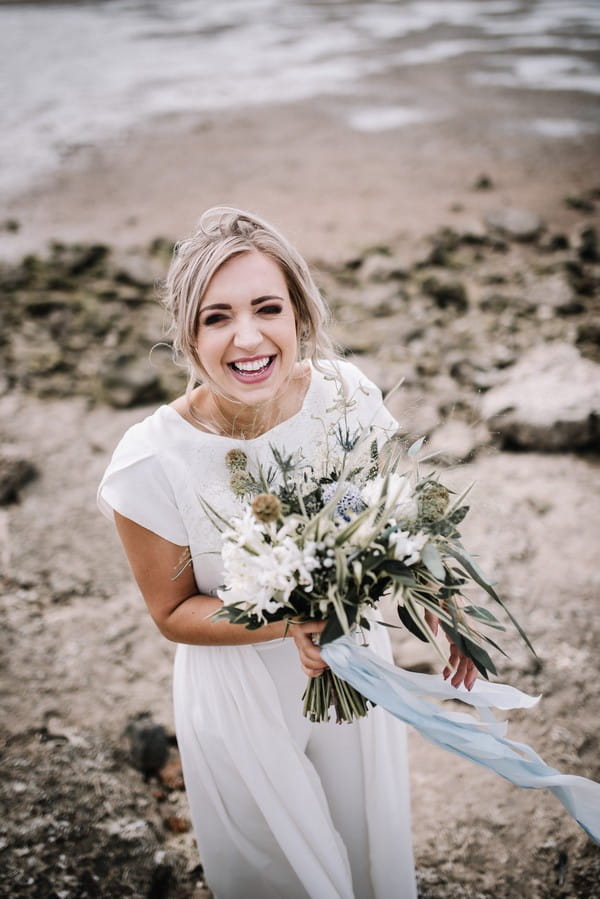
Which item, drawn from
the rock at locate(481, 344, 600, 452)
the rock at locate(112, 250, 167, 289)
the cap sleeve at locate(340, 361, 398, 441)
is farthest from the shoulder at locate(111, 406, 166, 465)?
the rock at locate(112, 250, 167, 289)

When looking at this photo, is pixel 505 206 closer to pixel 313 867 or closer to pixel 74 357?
pixel 74 357

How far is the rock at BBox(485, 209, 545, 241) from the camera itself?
9.16 metres

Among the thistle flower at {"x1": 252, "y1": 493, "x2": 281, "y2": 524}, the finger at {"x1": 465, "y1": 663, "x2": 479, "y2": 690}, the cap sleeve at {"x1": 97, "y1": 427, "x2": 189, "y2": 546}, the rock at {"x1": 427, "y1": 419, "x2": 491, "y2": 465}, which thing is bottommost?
the rock at {"x1": 427, "y1": 419, "x2": 491, "y2": 465}

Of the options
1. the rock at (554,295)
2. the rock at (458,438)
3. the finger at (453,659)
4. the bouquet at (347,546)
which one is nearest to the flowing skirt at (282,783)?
the finger at (453,659)

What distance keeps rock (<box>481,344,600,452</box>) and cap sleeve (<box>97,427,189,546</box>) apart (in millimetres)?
3402

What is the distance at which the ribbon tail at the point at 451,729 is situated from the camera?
1.82 m

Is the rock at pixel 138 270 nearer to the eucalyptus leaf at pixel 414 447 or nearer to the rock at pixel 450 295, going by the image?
the rock at pixel 450 295

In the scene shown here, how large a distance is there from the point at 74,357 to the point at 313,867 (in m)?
6.08

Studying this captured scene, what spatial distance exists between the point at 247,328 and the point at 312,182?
1060 centimetres

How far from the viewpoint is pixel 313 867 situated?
7.42 ft

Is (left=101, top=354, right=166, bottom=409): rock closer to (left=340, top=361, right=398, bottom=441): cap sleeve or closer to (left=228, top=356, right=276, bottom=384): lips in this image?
(left=340, top=361, right=398, bottom=441): cap sleeve

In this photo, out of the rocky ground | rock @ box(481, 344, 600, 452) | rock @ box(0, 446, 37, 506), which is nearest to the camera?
the rocky ground

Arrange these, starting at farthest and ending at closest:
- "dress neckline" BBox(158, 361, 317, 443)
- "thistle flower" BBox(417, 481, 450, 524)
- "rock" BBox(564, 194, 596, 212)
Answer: "rock" BBox(564, 194, 596, 212) < "dress neckline" BBox(158, 361, 317, 443) < "thistle flower" BBox(417, 481, 450, 524)

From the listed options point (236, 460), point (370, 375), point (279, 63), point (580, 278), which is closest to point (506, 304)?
point (580, 278)
